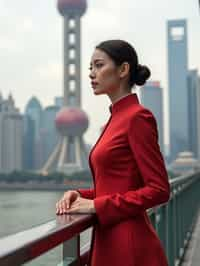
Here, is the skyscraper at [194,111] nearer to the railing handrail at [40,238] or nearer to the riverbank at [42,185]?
the riverbank at [42,185]

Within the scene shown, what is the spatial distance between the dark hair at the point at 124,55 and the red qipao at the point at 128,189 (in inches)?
4.2

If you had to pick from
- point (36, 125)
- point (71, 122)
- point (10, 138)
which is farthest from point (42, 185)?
point (36, 125)

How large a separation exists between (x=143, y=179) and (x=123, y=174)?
0.18ft

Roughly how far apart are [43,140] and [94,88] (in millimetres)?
113353

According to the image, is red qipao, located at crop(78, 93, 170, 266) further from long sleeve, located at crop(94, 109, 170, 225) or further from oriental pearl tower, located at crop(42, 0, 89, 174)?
oriental pearl tower, located at crop(42, 0, 89, 174)

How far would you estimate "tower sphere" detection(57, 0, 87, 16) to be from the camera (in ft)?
244

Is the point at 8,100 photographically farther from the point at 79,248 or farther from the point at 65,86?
the point at 79,248

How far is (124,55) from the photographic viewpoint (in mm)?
1454

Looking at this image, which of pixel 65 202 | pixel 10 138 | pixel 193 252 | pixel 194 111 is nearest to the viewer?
pixel 65 202

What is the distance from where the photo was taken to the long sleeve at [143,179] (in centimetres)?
133

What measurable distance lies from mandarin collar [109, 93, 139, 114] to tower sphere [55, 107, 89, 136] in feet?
226

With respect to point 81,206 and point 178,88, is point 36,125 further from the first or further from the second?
point 81,206

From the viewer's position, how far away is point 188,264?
4207 mm

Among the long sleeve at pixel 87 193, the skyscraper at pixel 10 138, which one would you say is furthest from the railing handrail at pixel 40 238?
the skyscraper at pixel 10 138
